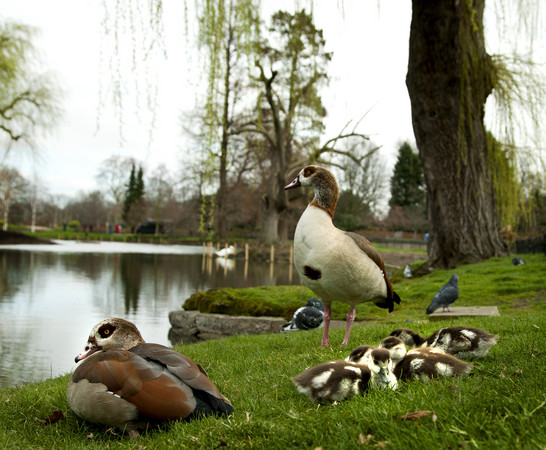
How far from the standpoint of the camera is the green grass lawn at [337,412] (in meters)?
2.46

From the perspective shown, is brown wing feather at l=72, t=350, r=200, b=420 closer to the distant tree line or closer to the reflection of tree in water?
the reflection of tree in water

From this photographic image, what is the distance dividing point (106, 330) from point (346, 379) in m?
2.11

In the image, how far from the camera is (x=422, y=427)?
8.44ft

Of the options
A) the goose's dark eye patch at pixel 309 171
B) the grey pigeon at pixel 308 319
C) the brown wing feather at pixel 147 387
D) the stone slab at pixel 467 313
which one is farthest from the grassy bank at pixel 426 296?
the brown wing feather at pixel 147 387

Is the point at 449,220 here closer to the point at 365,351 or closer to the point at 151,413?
the point at 365,351

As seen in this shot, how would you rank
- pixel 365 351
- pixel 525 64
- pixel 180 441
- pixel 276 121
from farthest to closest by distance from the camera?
1. pixel 276 121
2. pixel 525 64
3. pixel 365 351
4. pixel 180 441

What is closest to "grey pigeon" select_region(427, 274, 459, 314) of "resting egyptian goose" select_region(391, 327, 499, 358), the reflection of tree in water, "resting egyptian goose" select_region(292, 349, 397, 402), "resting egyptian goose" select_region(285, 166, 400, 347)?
"resting egyptian goose" select_region(285, 166, 400, 347)

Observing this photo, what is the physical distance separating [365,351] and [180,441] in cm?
170

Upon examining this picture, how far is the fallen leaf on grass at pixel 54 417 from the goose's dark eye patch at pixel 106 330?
2.33 ft

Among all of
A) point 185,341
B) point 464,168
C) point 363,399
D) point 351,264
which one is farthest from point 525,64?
point 363,399

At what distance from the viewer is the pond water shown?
891 cm

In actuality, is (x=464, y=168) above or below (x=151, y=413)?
above

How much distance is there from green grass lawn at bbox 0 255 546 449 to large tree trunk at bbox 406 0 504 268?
760cm

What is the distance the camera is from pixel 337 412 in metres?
3.16
